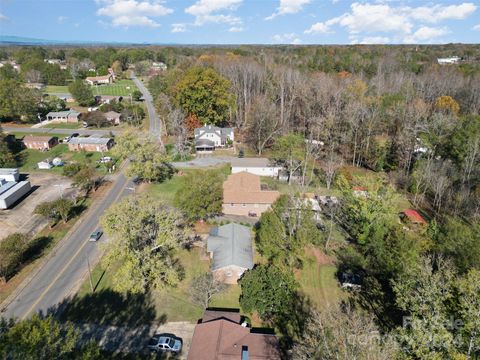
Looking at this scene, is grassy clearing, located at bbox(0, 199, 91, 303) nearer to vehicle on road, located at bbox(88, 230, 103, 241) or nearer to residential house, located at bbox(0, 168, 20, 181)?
vehicle on road, located at bbox(88, 230, 103, 241)

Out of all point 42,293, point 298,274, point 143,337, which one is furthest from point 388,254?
point 42,293

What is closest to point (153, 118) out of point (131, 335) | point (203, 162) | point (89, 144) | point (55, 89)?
point (89, 144)

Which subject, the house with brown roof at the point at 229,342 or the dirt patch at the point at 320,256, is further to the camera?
the dirt patch at the point at 320,256

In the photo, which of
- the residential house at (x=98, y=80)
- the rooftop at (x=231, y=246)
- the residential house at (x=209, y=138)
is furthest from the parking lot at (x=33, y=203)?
the residential house at (x=98, y=80)

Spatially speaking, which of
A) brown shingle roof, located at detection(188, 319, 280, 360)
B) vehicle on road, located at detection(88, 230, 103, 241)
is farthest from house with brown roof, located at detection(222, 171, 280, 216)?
brown shingle roof, located at detection(188, 319, 280, 360)

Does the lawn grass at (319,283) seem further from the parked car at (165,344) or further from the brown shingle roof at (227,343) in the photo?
the parked car at (165,344)

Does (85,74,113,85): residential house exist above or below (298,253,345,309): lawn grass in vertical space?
above
